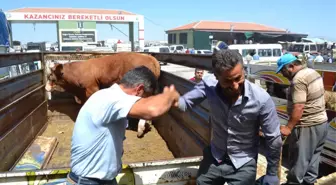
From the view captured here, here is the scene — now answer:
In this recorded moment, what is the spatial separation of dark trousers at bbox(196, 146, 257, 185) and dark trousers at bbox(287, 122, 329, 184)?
1.93 m

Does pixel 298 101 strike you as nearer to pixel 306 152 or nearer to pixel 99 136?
pixel 306 152

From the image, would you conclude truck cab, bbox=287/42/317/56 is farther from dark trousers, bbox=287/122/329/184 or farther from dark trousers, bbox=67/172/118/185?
dark trousers, bbox=67/172/118/185

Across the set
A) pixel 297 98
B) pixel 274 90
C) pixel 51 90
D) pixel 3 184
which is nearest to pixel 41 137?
pixel 51 90

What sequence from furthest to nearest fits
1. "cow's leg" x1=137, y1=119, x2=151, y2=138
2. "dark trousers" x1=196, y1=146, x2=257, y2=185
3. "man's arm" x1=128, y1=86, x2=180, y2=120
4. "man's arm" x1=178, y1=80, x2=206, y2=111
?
"cow's leg" x1=137, y1=119, x2=151, y2=138 < "man's arm" x1=178, y1=80, x2=206, y2=111 < "dark trousers" x1=196, y1=146, x2=257, y2=185 < "man's arm" x1=128, y1=86, x2=180, y2=120

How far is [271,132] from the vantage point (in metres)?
2.21

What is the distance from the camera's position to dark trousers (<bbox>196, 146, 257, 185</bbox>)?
2.31 metres

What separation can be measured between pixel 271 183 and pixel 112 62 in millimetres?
4086

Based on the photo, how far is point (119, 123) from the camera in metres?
2.04

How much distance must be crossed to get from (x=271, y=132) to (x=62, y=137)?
3.99m

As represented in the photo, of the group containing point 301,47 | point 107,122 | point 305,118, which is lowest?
point 305,118

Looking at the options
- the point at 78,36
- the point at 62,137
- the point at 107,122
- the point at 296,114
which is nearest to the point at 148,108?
the point at 107,122

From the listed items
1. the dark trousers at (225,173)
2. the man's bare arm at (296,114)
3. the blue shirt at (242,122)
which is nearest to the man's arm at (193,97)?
the blue shirt at (242,122)

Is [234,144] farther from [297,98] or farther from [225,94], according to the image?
[297,98]

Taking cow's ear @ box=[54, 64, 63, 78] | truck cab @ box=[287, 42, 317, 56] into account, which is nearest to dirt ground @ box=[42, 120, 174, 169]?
cow's ear @ box=[54, 64, 63, 78]
